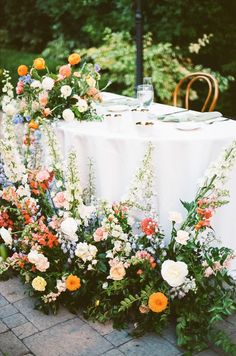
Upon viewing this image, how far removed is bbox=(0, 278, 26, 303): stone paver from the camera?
3.44m

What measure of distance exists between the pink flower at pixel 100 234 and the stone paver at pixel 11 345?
699 millimetres

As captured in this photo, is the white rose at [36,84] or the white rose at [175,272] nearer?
the white rose at [175,272]

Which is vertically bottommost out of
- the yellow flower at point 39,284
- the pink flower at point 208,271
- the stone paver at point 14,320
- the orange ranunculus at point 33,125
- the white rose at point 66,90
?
the stone paver at point 14,320

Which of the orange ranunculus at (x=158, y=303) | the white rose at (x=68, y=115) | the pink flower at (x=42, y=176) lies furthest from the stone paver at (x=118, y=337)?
the white rose at (x=68, y=115)

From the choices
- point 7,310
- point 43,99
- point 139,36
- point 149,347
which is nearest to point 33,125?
point 43,99

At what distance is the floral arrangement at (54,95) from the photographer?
11.9 feet

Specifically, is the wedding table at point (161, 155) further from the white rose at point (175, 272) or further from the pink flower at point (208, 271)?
the white rose at point (175, 272)

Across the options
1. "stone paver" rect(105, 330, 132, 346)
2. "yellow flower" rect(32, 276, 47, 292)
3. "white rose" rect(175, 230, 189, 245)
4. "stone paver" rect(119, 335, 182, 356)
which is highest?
"white rose" rect(175, 230, 189, 245)

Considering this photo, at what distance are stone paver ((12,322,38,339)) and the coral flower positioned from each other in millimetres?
832

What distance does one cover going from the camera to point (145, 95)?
397 cm

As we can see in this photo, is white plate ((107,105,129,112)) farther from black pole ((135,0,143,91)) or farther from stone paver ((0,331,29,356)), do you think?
black pole ((135,0,143,91))

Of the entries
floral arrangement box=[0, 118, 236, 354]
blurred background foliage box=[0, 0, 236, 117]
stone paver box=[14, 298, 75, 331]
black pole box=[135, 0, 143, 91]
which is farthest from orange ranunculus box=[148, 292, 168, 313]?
blurred background foliage box=[0, 0, 236, 117]

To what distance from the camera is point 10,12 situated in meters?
10.6

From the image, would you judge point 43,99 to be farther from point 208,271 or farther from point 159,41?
point 159,41
